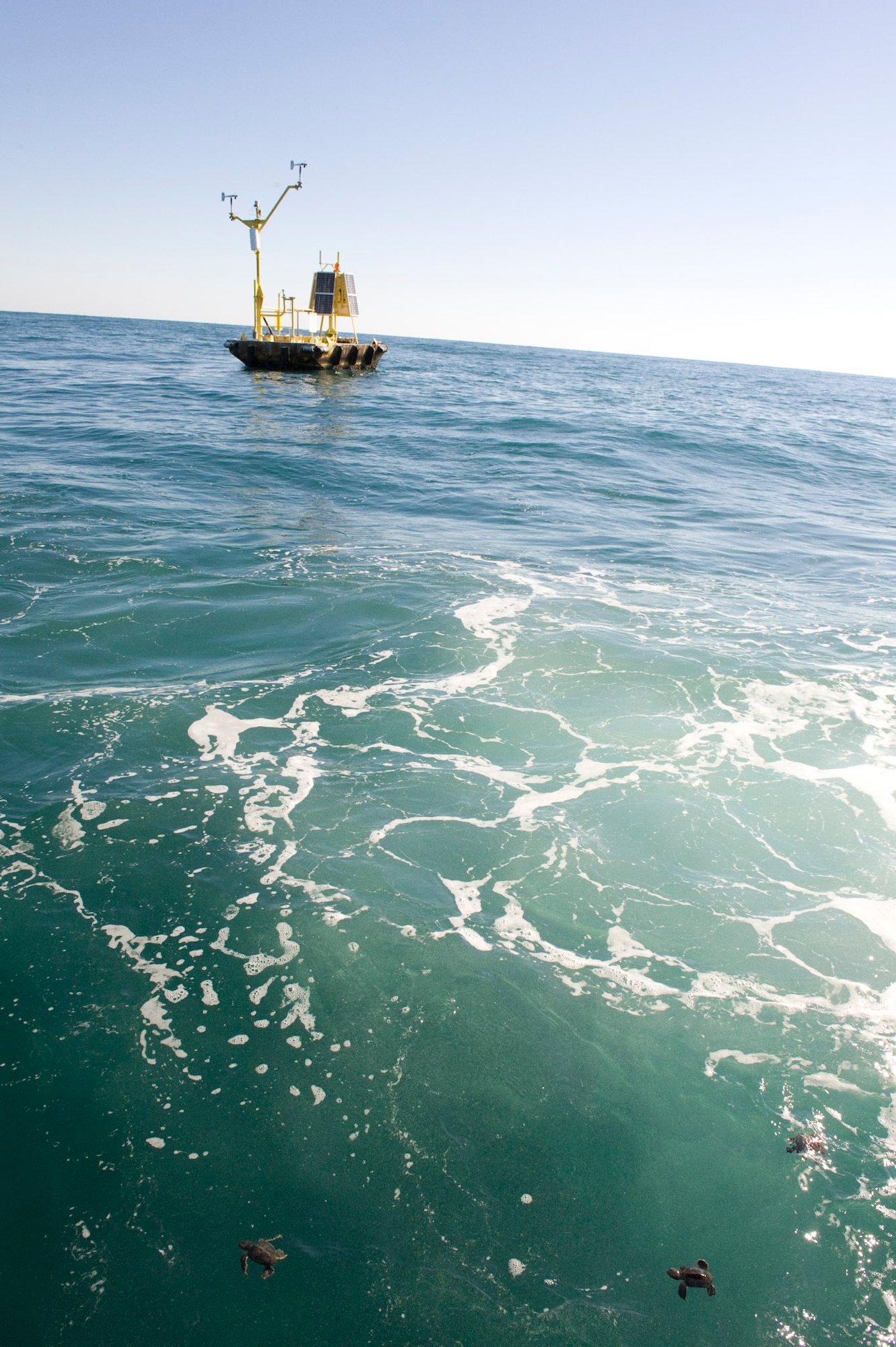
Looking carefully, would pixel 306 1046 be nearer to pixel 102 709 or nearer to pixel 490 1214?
pixel 490 1214

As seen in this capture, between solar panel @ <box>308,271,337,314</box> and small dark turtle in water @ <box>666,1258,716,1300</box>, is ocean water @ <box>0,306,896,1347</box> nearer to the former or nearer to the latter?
small dark turtle in water @ <box>666,1258,716,1300</box>

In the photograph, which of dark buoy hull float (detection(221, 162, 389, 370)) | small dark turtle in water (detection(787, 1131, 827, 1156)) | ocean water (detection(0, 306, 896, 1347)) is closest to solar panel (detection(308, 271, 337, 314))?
dark buoy hull float (detection(221, 162, 389, 370))

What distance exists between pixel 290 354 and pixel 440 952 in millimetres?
48755

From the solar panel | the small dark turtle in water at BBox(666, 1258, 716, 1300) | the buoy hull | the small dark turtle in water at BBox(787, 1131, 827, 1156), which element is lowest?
the small dark turtle in water at BBox(666, 1258, 716, 1300)

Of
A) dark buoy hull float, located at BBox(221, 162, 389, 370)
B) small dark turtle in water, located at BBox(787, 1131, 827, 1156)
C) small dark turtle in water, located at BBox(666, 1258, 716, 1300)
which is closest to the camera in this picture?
small dark turtle in water, located at BBox(666, 1258, 716, 1300)

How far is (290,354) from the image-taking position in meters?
46.7

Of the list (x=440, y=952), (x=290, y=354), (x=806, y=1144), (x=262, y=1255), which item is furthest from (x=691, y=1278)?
(x=290, y=354)

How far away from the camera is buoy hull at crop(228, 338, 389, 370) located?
46250 millimetres

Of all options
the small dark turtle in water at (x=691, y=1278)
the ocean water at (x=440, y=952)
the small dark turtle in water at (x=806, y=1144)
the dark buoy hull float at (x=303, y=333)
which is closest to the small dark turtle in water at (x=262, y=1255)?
the ocean water at (x=440, y=952)

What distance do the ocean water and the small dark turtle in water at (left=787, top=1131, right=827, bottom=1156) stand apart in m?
0.06

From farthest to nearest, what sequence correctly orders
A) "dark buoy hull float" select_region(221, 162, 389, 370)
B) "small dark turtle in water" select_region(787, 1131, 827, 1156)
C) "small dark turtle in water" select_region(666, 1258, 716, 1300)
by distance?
"dark buoy hull float" select_region(221, 162, 389, 370)
"small dark turtle in water" select_region(787, 1131, 827, 1156)
"small dark turtle in water" select_region(666, 1258, 716, 1300)

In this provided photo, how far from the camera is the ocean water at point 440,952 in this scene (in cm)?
346

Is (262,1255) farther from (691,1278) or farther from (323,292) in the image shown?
(323,292)

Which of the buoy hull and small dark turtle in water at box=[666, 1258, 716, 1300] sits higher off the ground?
the buoy hull
